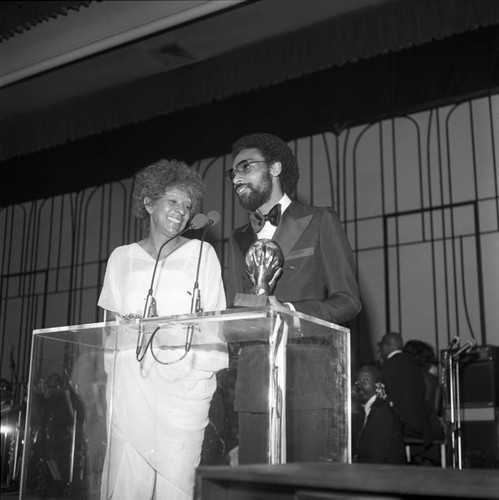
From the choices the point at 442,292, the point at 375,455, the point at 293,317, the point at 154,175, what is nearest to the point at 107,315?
the point at 154,175

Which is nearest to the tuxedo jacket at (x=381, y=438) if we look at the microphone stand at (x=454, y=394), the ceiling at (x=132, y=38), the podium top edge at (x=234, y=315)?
the microphone stand at (x=454, y=394)

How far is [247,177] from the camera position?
2.62m

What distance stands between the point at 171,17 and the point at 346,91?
5.36 feet

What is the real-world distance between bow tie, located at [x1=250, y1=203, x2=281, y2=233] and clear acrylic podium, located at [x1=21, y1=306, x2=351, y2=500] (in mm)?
531

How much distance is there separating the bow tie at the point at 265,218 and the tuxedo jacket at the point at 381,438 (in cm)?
255

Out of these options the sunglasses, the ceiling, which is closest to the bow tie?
the sunglasses

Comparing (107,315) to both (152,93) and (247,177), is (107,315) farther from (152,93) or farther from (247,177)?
(152,93)

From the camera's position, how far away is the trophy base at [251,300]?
2074mm

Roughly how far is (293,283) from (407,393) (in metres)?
3.14

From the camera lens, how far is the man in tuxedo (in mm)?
1902

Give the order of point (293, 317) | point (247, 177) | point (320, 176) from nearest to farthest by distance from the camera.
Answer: point (293, 317), point (247, 177), point (320, 176)

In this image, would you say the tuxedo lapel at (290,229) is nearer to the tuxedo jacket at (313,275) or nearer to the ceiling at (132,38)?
the tuxedo jacket at (313,275)

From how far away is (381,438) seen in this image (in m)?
4.70

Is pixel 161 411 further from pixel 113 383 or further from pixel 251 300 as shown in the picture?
pixel 251 300
